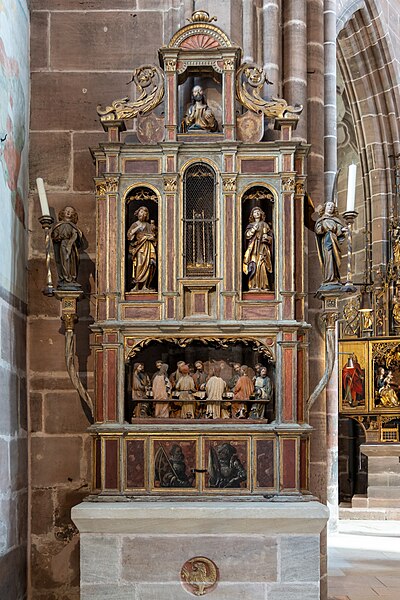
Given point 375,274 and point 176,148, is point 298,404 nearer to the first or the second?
point 176,148

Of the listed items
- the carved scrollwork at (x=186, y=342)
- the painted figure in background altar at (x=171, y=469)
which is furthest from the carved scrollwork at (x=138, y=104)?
the painted figure in background altar at (x=171, y=469)

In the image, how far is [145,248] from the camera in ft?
23.2

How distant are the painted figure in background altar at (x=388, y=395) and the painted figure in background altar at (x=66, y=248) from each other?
355 inches

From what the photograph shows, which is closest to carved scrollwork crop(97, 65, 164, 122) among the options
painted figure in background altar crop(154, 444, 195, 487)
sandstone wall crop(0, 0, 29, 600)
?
sandstone wall crop(0, 0, 29, 600)

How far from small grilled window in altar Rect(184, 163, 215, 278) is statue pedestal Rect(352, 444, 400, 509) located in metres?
8.66

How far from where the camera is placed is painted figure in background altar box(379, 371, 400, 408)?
603 inches

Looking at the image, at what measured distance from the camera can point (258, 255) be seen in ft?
23.2

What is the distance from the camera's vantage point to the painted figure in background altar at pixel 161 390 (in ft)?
23.2

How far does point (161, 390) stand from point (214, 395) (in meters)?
0.36

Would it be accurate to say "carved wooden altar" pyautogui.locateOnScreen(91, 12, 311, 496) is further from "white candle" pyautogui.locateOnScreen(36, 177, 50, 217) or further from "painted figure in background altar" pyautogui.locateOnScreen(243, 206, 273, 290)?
"white candle" pyautogui.locateOnScreen(36, 177, 50, 217)

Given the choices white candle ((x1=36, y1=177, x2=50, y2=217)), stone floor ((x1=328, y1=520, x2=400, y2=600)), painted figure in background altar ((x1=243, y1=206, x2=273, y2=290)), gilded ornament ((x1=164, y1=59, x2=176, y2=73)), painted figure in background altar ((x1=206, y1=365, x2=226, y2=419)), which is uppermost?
gilded ornament ((x1=164, y1=59, x2=176, y2=73))

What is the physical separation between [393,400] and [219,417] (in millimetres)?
8673

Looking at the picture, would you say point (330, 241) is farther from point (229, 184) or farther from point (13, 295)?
point (13, 295)

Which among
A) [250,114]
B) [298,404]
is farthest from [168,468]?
[250,114]
